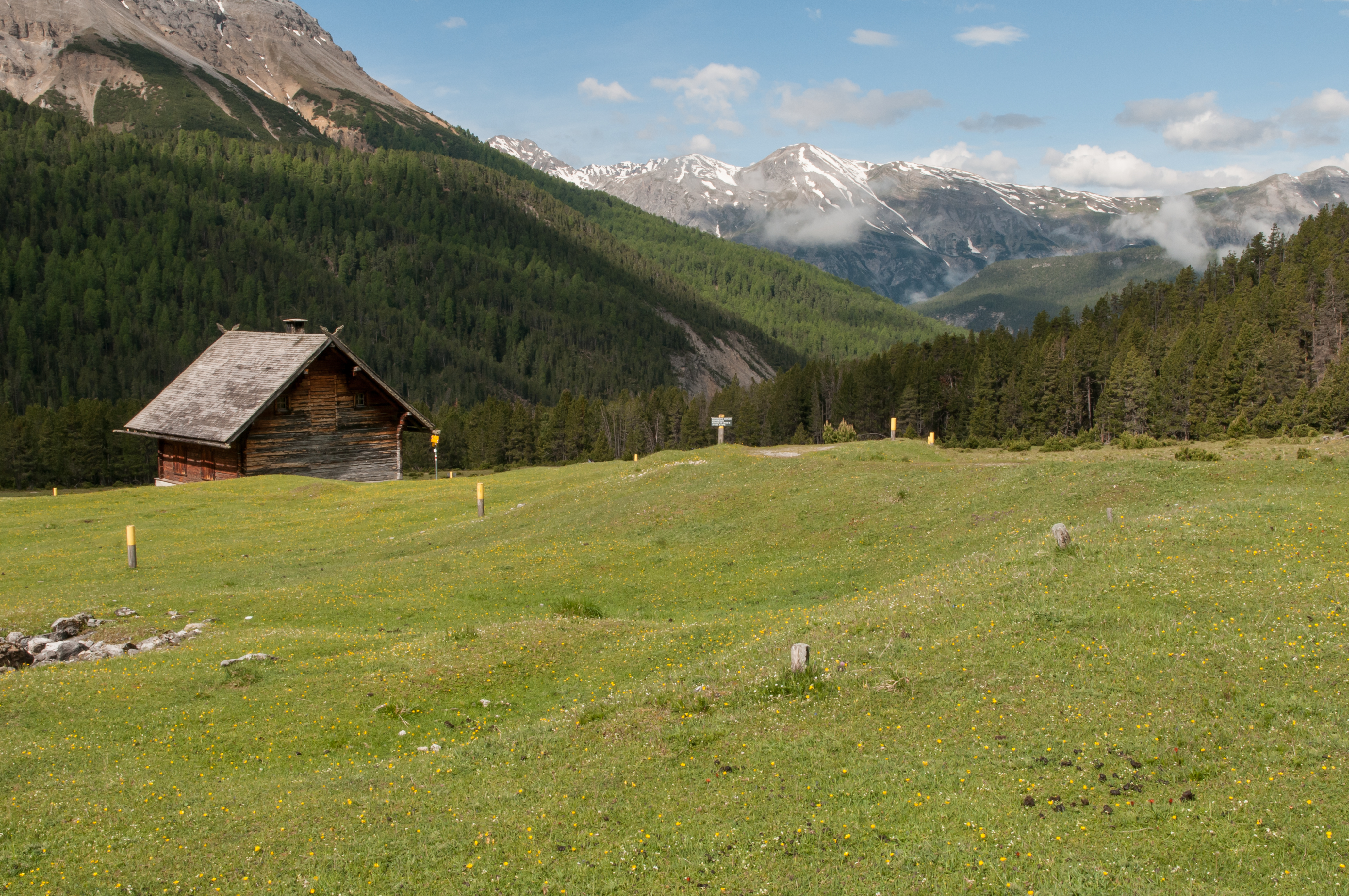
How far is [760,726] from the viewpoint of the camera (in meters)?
12.7

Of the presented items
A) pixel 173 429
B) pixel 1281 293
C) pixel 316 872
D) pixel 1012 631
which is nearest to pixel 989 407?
pixel 1281 293

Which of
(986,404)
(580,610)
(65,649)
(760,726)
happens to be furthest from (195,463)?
(986,404)

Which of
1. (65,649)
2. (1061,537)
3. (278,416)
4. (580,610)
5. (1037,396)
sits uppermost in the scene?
(1037,396)

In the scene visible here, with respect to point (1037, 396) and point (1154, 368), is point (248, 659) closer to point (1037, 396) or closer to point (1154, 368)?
point (1154, 368)

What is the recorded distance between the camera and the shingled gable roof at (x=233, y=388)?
51844 millimetres

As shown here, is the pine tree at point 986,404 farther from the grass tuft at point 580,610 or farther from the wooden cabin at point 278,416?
the grass tuft at point 580,610

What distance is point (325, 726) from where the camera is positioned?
581 inches

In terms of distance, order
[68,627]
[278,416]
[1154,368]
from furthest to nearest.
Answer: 1. [1154,368]
2. [278,416]
3. [68,627]

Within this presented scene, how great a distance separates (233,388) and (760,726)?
52908 millimetres

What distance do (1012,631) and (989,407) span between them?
11474 centimetres

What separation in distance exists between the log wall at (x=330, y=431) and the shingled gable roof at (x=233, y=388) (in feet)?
4.27

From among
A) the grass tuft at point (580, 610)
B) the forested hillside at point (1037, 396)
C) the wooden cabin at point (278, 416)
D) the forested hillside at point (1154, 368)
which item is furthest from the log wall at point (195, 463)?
the forested hillside at point (1154, 368)

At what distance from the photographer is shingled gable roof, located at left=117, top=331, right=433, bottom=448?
51844 mm

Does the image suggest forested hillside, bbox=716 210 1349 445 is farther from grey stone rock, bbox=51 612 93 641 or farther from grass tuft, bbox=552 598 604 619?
grey stone rock, bbox=51 612 93 641
